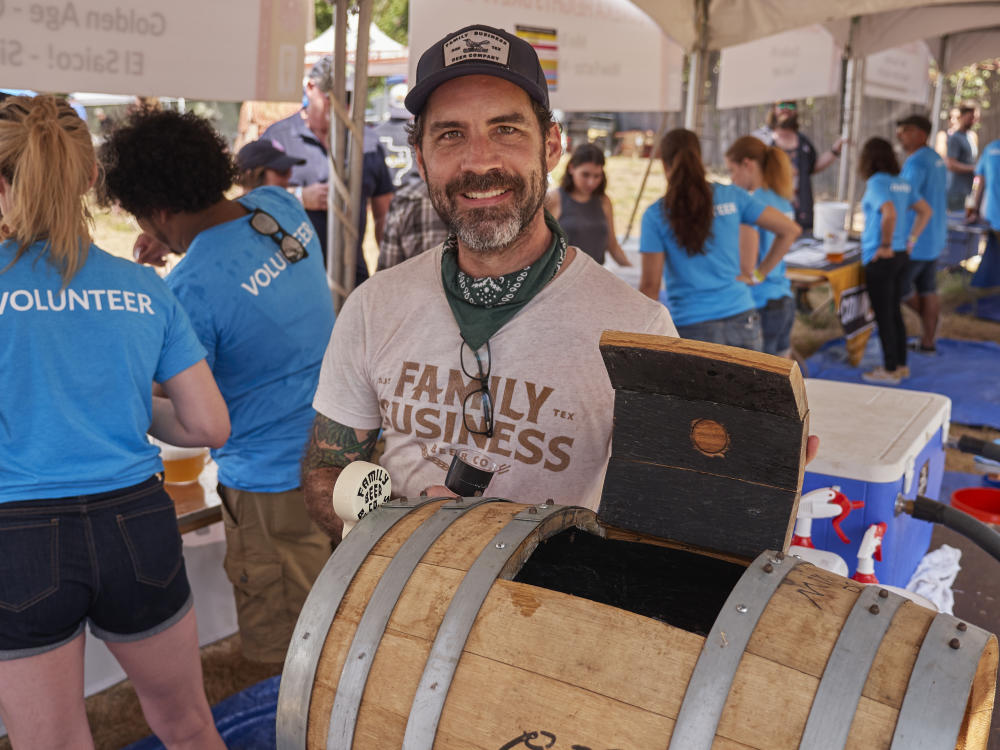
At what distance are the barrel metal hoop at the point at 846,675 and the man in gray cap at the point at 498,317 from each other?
702 mm

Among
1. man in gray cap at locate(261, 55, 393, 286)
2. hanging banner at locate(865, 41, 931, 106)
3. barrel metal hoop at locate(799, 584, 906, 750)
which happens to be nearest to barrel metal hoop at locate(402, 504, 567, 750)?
barrel metal hoop at locate(799, 584, 906, 750)

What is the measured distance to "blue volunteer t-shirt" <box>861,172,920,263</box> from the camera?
6863mm

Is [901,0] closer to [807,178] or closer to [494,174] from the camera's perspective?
[807,178]

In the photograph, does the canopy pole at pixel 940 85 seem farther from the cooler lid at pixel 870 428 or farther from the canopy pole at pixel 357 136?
the cooler lid at pixel 870 428

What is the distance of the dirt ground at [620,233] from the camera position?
121 inches

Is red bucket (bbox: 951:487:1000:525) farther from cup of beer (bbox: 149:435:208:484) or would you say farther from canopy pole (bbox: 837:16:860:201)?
canopy pole (bbox: 837:16:860:201)

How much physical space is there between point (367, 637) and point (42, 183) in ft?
4.40

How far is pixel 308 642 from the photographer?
1092 millimetres

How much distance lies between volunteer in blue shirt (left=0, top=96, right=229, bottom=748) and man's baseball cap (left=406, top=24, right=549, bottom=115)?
2.66ft

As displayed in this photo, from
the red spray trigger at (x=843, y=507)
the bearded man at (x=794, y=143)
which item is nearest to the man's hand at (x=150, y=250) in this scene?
the red spray trigger at (x=843, y=507)

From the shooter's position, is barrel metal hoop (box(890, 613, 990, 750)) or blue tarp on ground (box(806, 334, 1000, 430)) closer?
barrel metal hoop (box(890, 613, 990, 750))

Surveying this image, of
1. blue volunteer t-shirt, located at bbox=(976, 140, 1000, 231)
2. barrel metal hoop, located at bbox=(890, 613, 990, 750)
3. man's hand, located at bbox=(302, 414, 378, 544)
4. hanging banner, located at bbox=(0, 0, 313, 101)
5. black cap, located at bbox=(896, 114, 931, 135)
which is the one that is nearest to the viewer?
barrel metal hoop, located at bbox=(890, 613, 990, 750)

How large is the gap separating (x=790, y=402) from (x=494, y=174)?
2.46ft

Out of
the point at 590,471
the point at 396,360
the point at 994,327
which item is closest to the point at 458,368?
the point at 396,360
